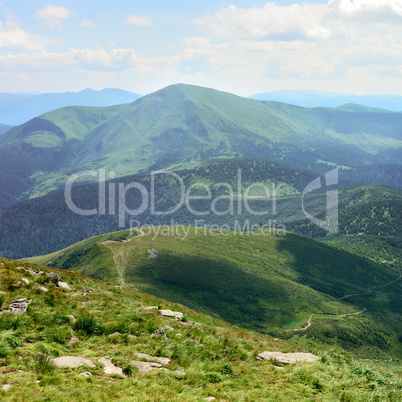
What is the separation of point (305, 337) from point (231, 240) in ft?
315

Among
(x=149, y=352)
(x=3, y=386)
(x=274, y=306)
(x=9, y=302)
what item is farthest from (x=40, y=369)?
(x=274, y=306)

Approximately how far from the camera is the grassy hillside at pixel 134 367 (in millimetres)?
14062

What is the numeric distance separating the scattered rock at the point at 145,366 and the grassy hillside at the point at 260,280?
266 feet

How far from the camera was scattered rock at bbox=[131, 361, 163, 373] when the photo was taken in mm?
16814

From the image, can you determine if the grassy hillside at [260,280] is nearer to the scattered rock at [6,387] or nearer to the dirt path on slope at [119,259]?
the dirt path on slope at [119,259]

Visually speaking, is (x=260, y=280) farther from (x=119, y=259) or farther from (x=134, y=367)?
(x=134, y=367)

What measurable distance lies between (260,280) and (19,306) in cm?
12382

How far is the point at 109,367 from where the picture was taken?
16281 mm

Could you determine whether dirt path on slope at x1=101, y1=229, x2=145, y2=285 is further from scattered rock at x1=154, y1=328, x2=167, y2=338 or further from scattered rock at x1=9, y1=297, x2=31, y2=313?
scattered rock at x1=154, y1=328, x2=167, y2=338

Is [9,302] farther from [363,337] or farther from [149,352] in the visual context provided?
[363,337]

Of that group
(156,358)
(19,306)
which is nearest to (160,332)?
(156,358)

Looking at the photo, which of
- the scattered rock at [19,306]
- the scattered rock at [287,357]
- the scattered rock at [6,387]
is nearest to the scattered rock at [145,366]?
the scattered rock at [6,387]

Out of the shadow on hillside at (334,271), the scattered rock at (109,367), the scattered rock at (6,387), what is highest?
the scattered rock at (6,387)

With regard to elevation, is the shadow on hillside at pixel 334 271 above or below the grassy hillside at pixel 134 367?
below
